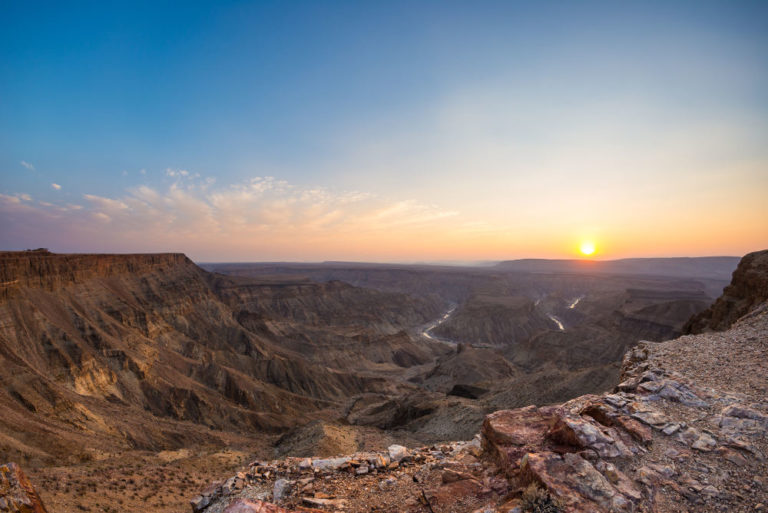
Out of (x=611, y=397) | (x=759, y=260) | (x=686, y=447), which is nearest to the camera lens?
(x=686, y=447)

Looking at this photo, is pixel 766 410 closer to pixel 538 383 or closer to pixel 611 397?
pixel 611 397

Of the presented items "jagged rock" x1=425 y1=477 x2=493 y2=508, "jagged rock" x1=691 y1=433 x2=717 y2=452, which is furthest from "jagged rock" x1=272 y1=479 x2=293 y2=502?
"jagged rock" x1=691 y1=433 x2=717 y2=452

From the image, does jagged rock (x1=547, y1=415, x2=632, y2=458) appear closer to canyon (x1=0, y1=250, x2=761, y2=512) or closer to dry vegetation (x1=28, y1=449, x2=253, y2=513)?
canyon (x1=0, y1=250, x2=761, y2=512)

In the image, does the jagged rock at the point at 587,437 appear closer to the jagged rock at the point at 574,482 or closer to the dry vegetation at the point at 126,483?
the jagged rock at the point at 574,482

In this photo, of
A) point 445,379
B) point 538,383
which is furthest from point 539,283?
point 538,383

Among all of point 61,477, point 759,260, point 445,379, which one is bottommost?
point 445,379

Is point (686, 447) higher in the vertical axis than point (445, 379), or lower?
higher
